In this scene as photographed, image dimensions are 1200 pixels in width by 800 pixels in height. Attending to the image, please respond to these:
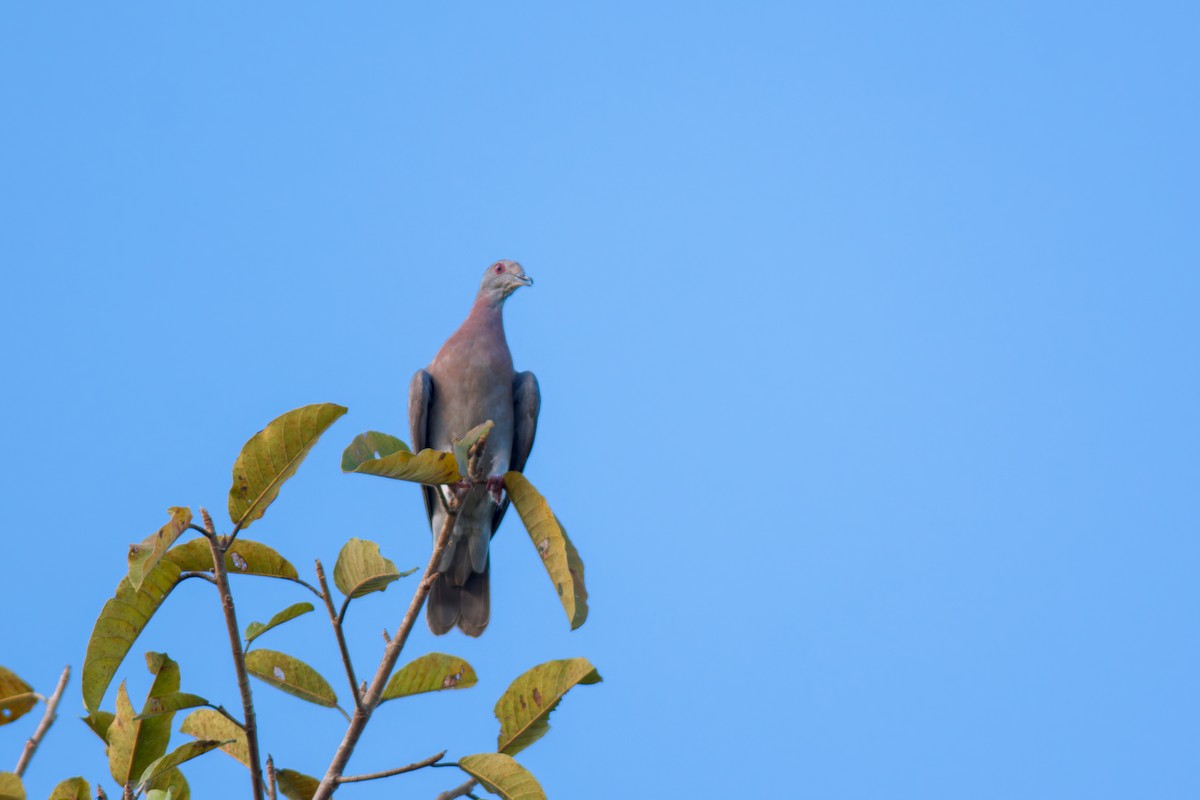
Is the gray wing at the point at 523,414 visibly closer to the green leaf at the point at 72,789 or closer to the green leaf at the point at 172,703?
the green leaf at the point at 172,703

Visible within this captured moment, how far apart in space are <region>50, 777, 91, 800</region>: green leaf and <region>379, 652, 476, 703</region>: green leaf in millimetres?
893

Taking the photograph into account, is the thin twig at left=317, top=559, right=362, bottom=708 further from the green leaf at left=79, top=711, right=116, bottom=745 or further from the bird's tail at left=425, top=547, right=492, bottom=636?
the bird's tail at left=425, top=547, right=492, bottom=636

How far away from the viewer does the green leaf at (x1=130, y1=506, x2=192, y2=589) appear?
299 centimetres

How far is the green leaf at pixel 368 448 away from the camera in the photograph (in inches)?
150

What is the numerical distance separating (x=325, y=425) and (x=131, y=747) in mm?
1009

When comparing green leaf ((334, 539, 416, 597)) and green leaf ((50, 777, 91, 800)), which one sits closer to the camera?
green leaf ((50, 777, 91, 800))

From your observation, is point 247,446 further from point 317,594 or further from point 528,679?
point 528,679

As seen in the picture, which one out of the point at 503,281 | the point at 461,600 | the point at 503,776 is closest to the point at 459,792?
the point at 503,776

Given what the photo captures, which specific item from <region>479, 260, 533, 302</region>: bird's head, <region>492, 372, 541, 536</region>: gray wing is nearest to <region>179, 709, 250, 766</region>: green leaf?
<region>492, 372, 541, 536</region>: gray wing

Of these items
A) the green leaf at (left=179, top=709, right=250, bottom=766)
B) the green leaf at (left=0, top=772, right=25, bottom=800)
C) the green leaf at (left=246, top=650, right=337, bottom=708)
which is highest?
the green leaf at (left=246, top=650, right=337, bottom=708)

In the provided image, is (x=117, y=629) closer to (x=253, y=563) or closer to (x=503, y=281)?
(x=253, y=563)

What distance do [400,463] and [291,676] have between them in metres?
0.69

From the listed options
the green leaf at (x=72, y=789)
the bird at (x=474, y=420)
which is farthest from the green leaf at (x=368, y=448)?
the bird at (x=474, y=420)

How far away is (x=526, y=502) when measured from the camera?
4320 millimetres
